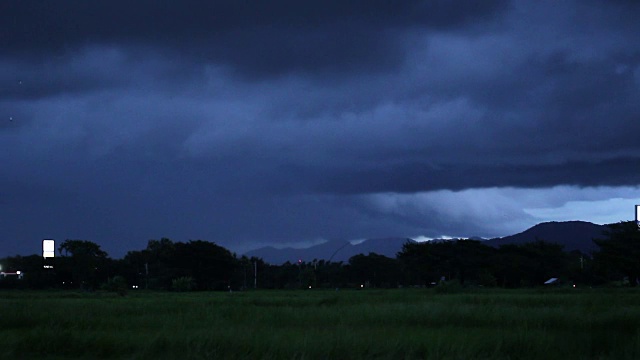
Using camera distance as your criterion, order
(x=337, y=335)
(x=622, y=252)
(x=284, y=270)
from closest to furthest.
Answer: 1. (x=337, y=335)
2. (x=622, y=252)
3. (x=284, y=270)

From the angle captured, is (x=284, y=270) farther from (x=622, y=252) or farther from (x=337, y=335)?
(x=337, y=335)

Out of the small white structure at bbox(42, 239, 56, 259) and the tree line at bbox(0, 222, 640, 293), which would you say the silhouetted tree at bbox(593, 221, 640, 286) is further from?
the small white structure at bbox(42, 239, 56, 259)

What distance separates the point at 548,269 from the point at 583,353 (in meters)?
65.3

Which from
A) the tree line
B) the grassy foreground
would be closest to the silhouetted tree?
the tree line

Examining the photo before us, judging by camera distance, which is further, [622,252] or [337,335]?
[622,252]

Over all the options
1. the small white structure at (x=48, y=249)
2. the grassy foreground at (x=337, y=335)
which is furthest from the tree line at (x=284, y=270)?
the grassy foreground at (x=337, y=335)

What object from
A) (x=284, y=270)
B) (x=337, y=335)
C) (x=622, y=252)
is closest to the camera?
(x=337, y=335)

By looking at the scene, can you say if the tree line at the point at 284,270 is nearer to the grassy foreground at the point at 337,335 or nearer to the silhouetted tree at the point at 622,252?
the silhouetted tree at the point at 622,252

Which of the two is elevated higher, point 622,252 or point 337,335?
point 622,252

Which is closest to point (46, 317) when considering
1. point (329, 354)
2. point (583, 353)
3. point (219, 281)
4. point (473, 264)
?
point (329, 354)

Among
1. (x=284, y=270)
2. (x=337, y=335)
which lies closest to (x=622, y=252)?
(x=284, y=270)

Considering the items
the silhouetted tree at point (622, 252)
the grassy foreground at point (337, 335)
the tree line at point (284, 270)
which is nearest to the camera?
the grassy foreground at point (337, 335)

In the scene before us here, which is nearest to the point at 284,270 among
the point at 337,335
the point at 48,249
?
the point at 48,249

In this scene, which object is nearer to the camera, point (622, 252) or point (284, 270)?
point (622, 252)
